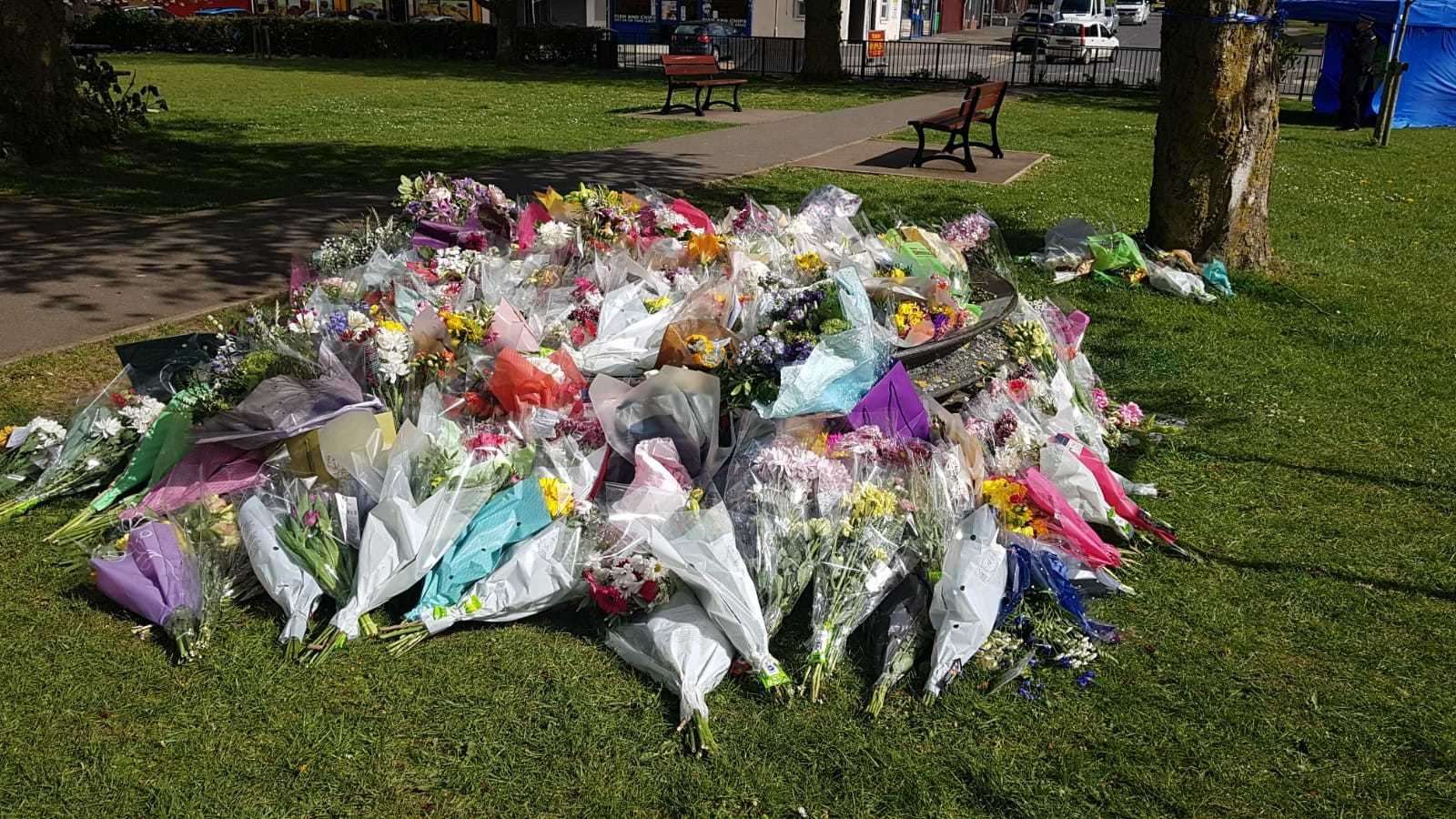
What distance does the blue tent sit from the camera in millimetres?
16859

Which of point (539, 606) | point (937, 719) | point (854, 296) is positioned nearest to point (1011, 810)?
point (937, 719)

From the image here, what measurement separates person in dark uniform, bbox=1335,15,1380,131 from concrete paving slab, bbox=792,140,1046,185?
792cm

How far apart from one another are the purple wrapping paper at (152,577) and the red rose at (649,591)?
132 cm

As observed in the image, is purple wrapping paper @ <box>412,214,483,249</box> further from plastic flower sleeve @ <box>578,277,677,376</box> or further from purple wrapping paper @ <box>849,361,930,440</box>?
purple wrapping paper @ <box>849,361,930,440</box>

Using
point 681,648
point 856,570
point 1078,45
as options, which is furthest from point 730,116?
point 1078,45

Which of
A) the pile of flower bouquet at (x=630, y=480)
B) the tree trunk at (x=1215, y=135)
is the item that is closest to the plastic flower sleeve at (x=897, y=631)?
the pile of flower bouquet at (x=630, y=480)

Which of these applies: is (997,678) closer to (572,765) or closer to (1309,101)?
(572,765)

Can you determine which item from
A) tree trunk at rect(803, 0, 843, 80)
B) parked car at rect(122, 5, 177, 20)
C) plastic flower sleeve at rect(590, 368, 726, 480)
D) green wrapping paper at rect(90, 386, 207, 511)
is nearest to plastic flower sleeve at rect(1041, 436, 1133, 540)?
plastic flower sleeve at rect(590, 368, 726, 480)

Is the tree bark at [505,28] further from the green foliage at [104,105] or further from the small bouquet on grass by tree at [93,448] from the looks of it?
the small bouquet on grass by tree at [93,448]

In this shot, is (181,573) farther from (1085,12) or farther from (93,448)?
(1085,12)

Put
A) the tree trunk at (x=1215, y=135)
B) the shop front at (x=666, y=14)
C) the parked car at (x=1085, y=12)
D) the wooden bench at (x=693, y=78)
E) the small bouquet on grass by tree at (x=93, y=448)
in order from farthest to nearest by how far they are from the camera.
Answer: the shop front at (x=666, y=14), the parked car at (x=1085, y=12), the wooden bench at (x=693, y=78), the tree trunk at (x=1215, y=135), the small bouquet on grass by tree at (x=93, y=448)

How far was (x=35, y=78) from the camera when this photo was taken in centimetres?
1023

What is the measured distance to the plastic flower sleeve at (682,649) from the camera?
293 cm

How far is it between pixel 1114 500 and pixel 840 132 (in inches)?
450
